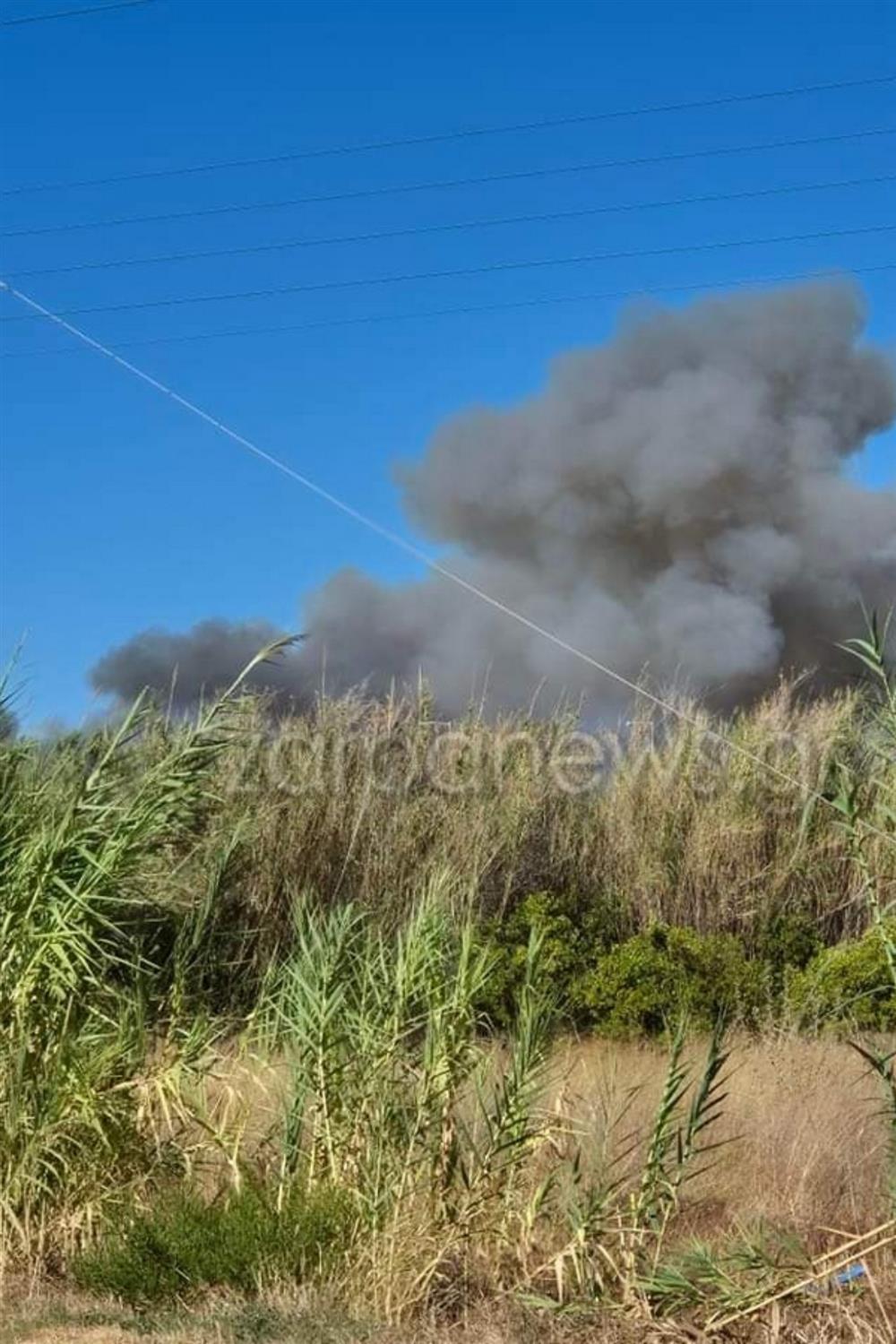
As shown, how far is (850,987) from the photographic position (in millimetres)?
16578

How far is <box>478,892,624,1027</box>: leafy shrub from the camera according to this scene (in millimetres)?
16562

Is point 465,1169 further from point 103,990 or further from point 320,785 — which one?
point 320,785

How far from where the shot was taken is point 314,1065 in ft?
29.2

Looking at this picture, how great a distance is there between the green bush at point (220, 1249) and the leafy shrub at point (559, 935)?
24.8 ft

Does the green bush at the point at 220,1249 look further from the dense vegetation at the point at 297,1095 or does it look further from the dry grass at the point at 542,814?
the dry grass at the point at 542,814

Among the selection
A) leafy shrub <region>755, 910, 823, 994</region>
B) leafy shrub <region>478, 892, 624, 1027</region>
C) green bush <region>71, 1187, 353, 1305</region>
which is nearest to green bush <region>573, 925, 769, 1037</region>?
leafy shrub <region>478, 892, 624, 1027</region>

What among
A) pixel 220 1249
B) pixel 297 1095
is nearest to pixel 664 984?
pixel 297 1095

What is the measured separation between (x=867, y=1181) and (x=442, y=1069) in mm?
3194

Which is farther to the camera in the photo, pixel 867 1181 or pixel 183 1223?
pixel 867 1181

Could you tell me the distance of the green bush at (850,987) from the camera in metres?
15.9

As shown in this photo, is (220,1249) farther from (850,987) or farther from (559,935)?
A: (559,935)

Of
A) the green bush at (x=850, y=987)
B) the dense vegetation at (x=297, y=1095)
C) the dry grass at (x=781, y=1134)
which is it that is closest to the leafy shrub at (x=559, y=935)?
the green bush at (x=850, y=987)

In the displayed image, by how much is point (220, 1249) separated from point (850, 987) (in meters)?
9.93

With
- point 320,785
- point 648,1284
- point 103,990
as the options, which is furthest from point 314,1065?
point 320,785
